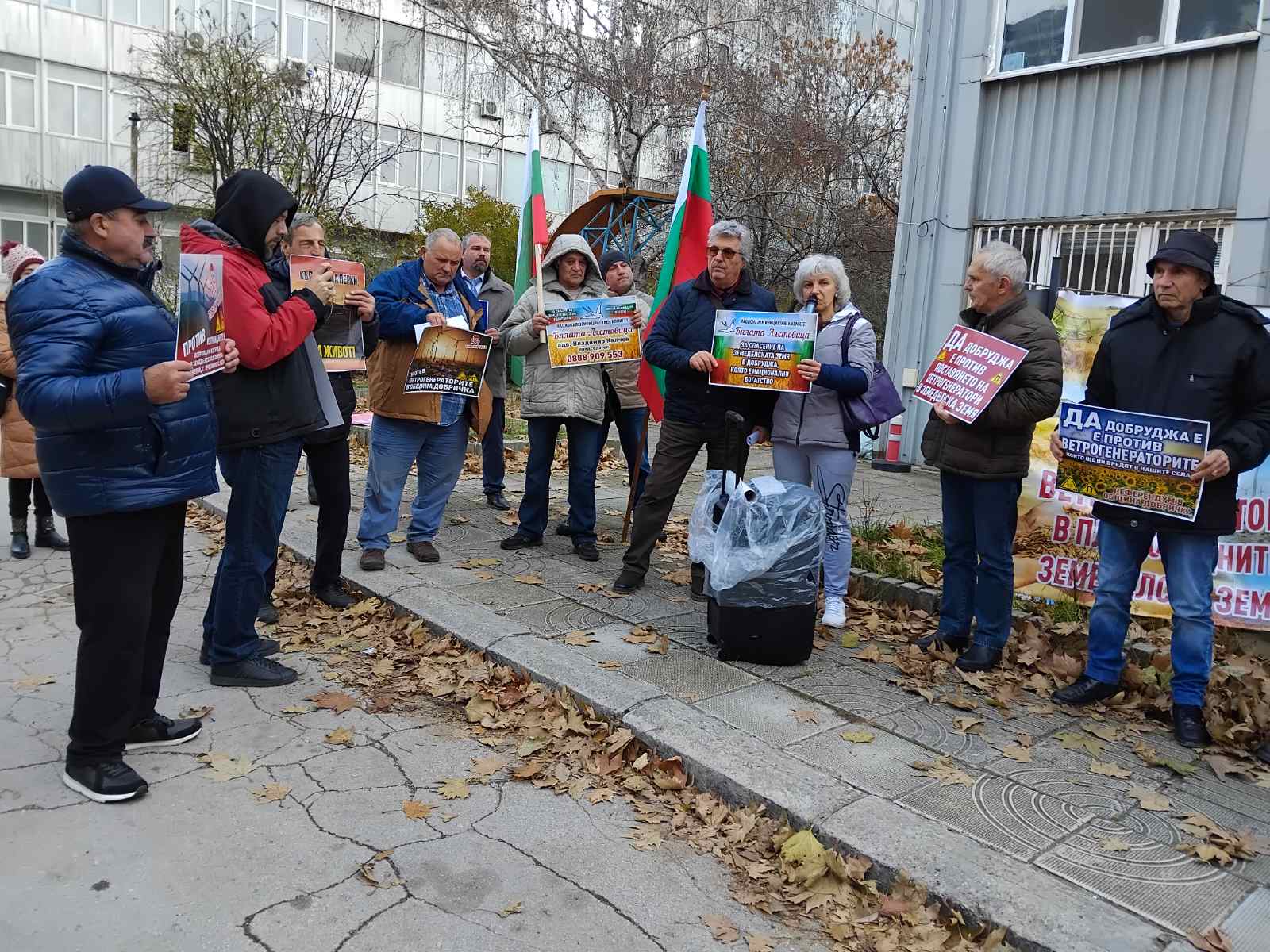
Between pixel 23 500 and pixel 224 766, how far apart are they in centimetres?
426

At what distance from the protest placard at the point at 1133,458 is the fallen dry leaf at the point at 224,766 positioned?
12.1 feet

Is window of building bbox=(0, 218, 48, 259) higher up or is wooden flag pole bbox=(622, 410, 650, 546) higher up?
window of building bbox=(0, 218, 48, 259)

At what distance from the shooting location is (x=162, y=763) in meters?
3.80

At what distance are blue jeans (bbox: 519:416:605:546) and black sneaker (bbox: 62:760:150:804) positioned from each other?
3.67m

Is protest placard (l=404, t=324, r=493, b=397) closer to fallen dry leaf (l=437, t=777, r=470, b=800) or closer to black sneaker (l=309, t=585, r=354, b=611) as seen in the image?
black sneaker (l=309, t=585, r=354, b=611)

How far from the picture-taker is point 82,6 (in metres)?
30.6

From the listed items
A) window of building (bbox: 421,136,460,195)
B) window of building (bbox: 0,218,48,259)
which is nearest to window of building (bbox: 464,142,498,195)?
window of building (bbox: 421,136,460,195)

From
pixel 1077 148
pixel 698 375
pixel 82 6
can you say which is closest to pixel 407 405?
pixel 698 375

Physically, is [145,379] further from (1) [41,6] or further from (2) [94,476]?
(1) [41,6]

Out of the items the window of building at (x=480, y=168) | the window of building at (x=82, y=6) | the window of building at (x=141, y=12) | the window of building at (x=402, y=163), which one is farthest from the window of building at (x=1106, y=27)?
the window of building at (x=82, y=6)

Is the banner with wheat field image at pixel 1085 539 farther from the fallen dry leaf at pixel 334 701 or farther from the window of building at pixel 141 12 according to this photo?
the window of building at pixel 141 12

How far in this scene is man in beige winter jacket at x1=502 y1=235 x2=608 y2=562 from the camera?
22.0ft

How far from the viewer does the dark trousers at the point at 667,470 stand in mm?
5883

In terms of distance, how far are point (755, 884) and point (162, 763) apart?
2.29 m
